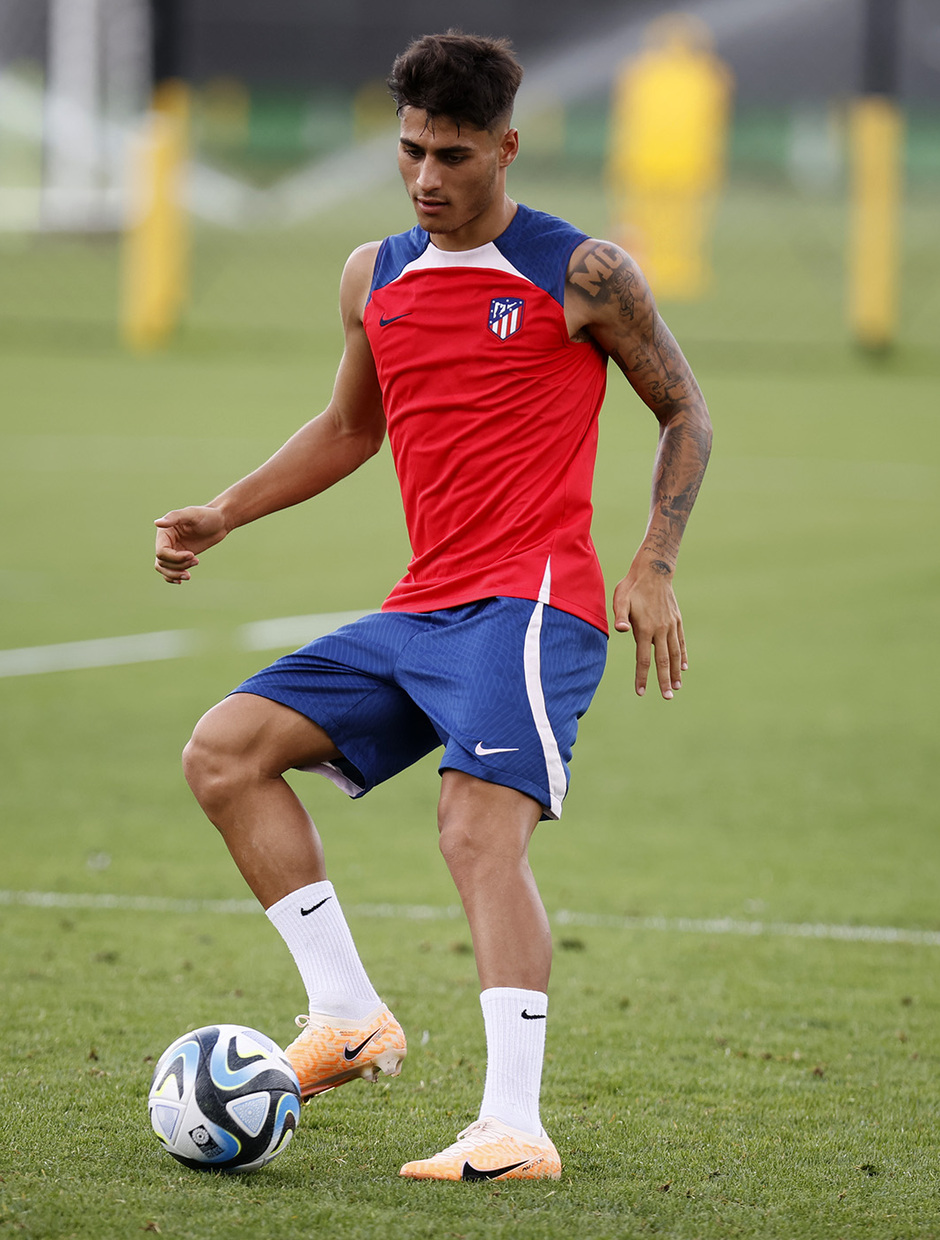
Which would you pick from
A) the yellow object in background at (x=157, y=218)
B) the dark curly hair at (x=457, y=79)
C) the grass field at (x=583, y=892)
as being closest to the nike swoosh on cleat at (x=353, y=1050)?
the grass field at (x=583, y=892)

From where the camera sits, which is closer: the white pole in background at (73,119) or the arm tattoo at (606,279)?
the arm tattoo at (606,279)

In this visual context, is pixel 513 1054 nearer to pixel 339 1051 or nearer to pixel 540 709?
pixel 339 1051

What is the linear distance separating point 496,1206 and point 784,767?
5.31m

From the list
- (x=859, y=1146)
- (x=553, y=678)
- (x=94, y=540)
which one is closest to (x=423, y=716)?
(x=553, y=678)

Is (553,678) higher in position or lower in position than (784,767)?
higher

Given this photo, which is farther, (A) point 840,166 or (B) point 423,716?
(A) point 840,166

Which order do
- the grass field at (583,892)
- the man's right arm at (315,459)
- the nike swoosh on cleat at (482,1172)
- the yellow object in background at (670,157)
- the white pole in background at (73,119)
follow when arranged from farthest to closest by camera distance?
the white pole in background at (73,119), the yellow object in background at (670,157), the man's right arm at (315,459), the grass field at (583,892), the nike swoosh on cleat at (482,1172)

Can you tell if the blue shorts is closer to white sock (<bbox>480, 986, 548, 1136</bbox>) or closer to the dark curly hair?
white sock (<bbox>480, 986, 548, 1136</bbox>)

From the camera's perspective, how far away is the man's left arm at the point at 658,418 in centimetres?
384

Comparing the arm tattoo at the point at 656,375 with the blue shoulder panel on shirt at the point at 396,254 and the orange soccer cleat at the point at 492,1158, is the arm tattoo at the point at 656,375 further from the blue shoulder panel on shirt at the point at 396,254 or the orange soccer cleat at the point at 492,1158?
the orange soccer cleat at the point at 492,1158

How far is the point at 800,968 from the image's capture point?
5.67 meters

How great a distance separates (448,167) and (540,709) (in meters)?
1.13

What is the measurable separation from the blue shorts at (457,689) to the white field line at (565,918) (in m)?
2.29

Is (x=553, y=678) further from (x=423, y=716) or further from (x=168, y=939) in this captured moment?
(x=168, y=939)
